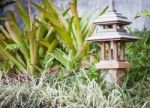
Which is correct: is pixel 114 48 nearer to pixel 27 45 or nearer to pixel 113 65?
pixel 113 65

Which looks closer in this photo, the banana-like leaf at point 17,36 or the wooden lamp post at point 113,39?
the wooden lamp post at point 113,39

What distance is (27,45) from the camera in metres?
4.14

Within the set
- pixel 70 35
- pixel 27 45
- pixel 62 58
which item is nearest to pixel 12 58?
pixel 27 45

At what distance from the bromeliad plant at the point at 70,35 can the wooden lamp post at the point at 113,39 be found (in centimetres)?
60

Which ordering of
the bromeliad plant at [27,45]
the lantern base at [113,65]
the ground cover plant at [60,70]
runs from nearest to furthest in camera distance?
1. the ground cover plant at [60,70]
2. the lantern base at [113,65]
3. the bromeliad plant at [27,45]

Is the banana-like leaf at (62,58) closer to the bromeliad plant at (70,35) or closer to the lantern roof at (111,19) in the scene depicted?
the bromeliad plant at (70,35)

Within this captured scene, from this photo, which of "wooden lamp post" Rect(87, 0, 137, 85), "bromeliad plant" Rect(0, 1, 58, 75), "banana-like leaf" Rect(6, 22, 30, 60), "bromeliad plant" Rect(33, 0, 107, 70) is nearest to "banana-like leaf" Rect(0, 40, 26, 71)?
"bromeliad plant" Rect(0, 1, 58, 75)

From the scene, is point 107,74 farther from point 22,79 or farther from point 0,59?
point 0,59

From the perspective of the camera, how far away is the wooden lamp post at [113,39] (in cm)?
308

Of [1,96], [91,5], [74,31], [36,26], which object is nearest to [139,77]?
[74,31]

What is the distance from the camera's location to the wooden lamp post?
308 centimetres

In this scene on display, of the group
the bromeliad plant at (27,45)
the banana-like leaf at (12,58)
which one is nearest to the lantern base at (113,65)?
the bromeliad plant at (27,45)

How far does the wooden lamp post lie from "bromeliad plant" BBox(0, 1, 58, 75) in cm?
98

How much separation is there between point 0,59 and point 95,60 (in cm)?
112
